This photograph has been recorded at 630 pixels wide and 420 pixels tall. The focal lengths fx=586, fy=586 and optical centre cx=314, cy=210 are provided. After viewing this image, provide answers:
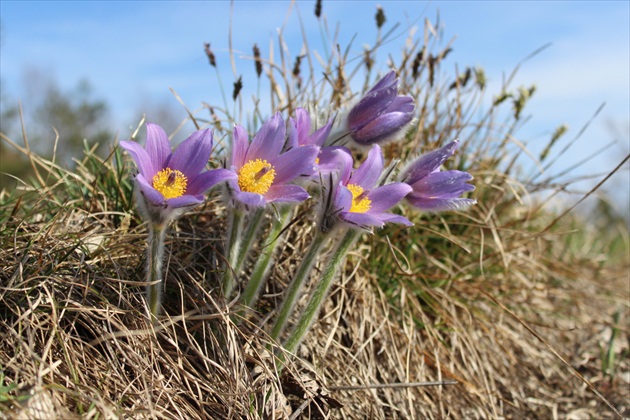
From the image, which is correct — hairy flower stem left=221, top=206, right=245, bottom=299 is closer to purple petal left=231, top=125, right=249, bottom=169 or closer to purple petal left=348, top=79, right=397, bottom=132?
purple petal left=231, top=125, right=249, bottom=169

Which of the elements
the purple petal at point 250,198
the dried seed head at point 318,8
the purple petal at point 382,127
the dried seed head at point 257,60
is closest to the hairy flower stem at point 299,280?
the purple petal at point 250,198

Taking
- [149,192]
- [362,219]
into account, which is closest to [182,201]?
[149,192]

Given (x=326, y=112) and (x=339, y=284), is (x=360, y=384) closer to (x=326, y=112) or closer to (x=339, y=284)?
(x=339, y=284)

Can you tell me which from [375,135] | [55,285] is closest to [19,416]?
[55,285]

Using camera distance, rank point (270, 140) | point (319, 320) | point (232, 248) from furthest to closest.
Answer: point (319, 320) < point (232, 248) < point (270, 140)

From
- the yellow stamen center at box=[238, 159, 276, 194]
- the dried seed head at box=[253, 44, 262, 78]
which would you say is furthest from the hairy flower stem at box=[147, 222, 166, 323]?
the dried seed head at box=[253, 44, 262, 78]

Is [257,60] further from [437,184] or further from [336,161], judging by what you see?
[437,184]
